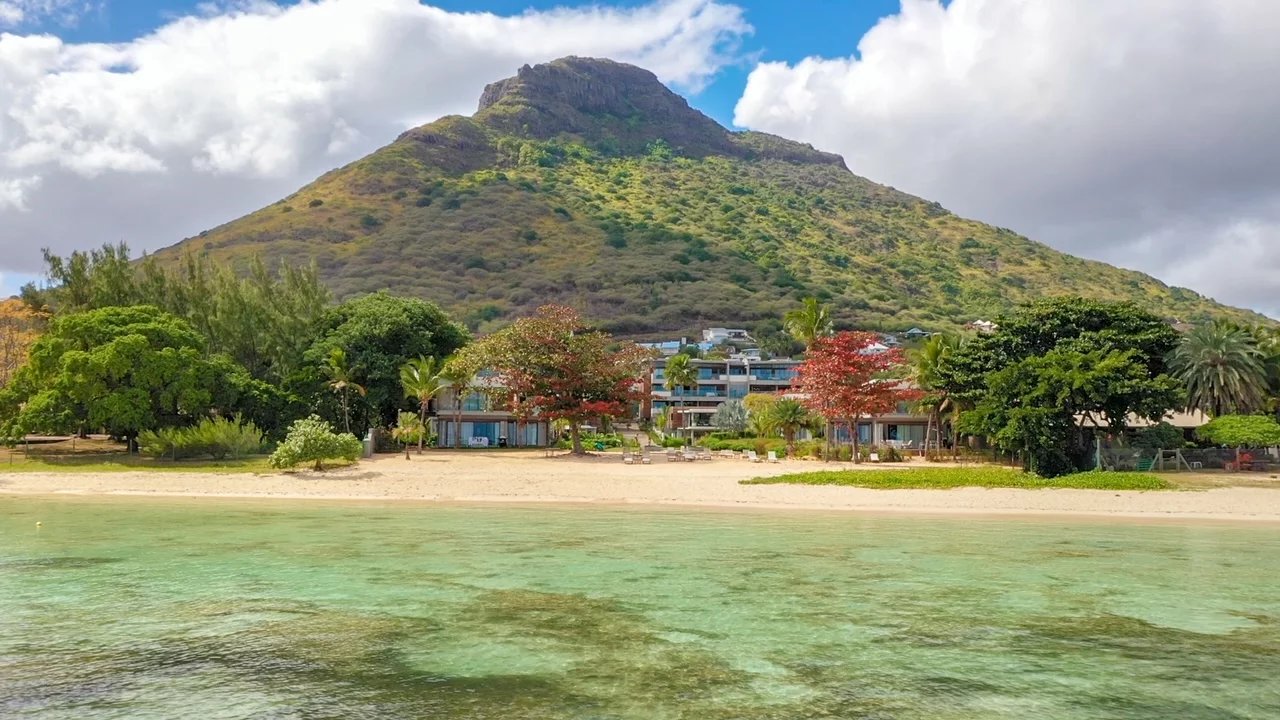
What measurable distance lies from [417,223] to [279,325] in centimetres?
12809

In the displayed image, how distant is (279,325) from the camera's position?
52.4 meters

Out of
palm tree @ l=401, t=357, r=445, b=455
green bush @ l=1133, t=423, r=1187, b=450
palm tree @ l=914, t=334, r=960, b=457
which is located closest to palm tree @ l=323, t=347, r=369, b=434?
palm tree @ l=401, t=357, r=445, b=455

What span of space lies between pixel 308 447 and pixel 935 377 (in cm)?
3152

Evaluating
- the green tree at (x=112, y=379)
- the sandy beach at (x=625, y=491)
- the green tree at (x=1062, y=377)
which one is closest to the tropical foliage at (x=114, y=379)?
the green tree at (x=112, y=379)

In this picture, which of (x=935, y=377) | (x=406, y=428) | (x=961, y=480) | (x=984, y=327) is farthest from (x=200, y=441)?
(x=984, y=327)

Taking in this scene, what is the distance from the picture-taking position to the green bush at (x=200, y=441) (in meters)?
39.6

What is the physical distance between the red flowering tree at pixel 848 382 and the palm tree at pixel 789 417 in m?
6.25

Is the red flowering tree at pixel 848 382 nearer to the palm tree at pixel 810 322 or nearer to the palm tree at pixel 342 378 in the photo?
the palm tree at pixel 810 322

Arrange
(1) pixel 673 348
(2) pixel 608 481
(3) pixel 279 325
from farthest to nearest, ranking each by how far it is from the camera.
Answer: (1) pixel 673 348, (3) pixel 279 325, (2) pixel 608 481

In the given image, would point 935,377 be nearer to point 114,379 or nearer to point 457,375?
point 457,375

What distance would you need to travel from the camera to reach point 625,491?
34375 mm

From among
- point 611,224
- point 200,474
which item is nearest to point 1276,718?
point 200,474

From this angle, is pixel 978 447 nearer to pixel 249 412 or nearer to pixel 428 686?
pixel 249 412

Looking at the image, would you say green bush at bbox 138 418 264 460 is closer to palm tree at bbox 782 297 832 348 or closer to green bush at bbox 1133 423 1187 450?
palm tree at bbox 782 297 832 348
